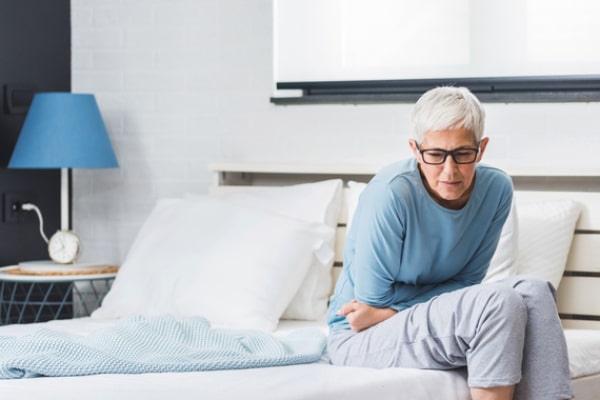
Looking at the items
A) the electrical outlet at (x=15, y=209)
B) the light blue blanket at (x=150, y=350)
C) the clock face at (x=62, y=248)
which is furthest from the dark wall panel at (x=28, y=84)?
the light blue blanket at (x=150, y=350)

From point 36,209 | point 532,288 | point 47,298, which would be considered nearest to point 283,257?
point 532,288

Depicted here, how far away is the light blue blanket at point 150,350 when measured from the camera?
2193 mm

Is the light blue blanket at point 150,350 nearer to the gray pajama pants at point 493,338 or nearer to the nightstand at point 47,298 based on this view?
the gray pajama pants at point 493,338

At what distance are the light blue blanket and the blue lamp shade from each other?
3.77ft

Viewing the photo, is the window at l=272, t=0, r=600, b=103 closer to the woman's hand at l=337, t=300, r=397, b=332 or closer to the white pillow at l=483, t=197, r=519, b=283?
the white pillow at l=483, t=197, r=519, b=283

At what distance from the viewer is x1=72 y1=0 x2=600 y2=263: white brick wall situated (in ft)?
12.1

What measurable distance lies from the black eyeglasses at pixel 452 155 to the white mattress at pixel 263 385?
1.50 feet

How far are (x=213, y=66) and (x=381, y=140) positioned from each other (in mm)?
710

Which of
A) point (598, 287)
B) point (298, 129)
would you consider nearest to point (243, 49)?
point (298, 129)

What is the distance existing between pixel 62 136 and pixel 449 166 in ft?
5.78

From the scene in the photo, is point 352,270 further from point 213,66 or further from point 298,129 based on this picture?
point 213,66

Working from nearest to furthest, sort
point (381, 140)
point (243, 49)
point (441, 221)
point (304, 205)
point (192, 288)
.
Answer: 1. point (441, 221)
2. point (192, 288)
3. point (304, 205)
4. point (381, 140)
5. point (243, 49)

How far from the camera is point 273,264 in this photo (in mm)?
3146

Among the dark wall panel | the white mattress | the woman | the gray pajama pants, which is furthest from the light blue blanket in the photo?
the dark wall panel
